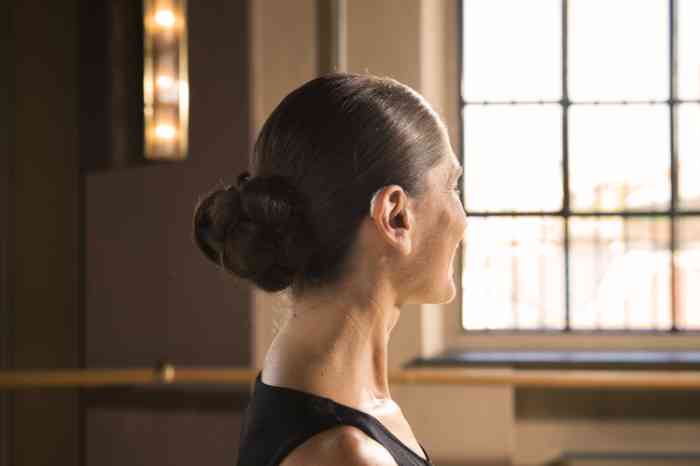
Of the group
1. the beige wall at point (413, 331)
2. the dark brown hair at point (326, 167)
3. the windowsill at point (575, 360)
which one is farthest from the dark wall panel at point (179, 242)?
the dark brown hair at point (326, 167)

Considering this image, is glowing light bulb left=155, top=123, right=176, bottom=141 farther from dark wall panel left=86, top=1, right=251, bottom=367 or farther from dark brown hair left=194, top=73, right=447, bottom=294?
dark brown hair left=194, top=73, right=447, bottom=294

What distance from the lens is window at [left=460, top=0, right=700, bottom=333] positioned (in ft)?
13.0

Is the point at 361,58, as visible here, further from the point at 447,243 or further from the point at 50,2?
the point at 447,243

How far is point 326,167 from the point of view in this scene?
85 cm

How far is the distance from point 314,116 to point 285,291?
0.66ft

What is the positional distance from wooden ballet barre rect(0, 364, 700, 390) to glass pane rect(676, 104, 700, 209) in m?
0.72

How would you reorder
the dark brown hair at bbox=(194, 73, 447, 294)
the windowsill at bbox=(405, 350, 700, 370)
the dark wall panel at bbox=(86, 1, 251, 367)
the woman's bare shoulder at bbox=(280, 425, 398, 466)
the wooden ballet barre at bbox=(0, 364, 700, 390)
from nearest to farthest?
the woman's bare shoulder at bbox=(280, 425, 398, 466) → the dark brown hair at bbox=(194, 73, 447, 294) → the wooden ballet barre at bbox=(0, 364, 700, 390) → the windowsill at bbox=(405, 350, 700, 370) → the dark wall panel at bbox=(86, 1, 251, 367)

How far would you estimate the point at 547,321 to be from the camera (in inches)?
159

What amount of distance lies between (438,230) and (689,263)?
3243mm

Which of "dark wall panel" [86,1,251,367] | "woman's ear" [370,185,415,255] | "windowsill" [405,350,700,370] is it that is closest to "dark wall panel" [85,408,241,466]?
"dark wall panel" [86,1,251,367]

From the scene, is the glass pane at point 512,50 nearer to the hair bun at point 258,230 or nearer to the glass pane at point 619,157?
the glass pane at point 619,157

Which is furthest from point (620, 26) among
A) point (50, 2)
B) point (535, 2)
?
point (50, 2)

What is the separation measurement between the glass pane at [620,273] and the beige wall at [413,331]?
44 centimetres

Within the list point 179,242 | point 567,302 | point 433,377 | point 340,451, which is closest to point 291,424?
point 340,451
